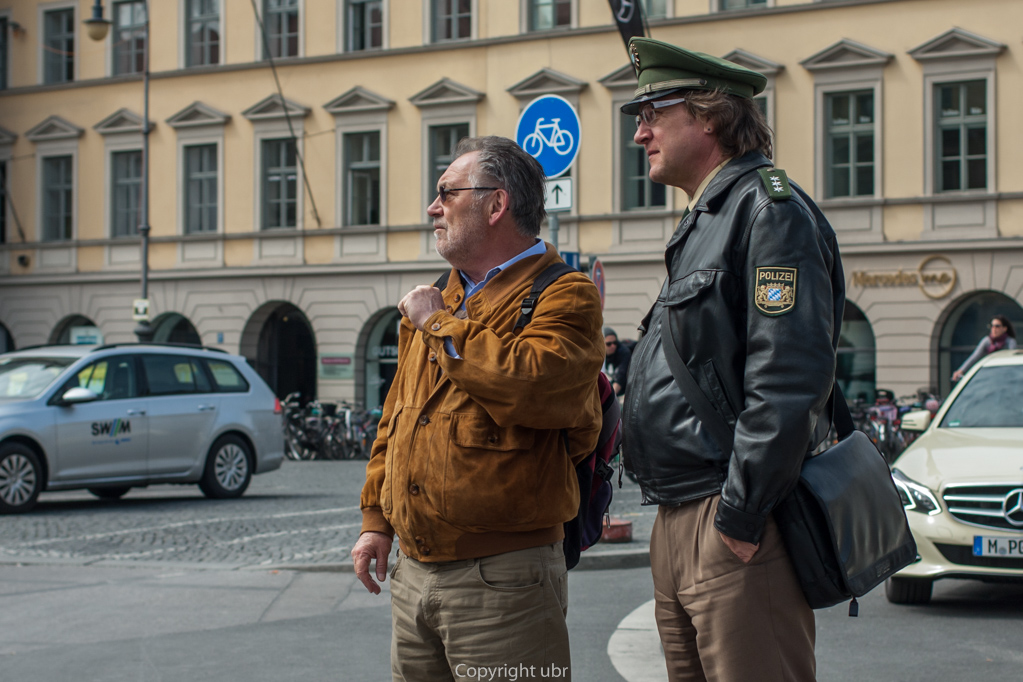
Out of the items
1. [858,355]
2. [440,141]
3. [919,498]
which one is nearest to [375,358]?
[440,141]

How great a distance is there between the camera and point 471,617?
2713 millimetres

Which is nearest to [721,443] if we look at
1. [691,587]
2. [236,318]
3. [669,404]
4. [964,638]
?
[669,404]

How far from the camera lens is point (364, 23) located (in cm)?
2923

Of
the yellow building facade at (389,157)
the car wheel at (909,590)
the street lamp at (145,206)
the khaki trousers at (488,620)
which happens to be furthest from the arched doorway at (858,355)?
the khaki trousers at (488,620)

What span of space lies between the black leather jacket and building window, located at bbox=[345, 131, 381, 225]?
1040 inches

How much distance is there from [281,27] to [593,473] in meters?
28.6

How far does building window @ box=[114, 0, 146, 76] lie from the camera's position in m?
31.3

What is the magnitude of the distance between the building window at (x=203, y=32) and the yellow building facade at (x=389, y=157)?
0.07m

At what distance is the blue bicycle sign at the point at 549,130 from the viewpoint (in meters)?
10.3

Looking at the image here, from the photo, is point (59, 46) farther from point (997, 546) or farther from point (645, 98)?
point (645, 98)

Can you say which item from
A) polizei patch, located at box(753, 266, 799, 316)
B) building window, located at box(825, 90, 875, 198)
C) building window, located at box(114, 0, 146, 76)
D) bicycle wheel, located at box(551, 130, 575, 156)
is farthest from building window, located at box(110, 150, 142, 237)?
polizei patch, located at box(753, 266, 799, 316)

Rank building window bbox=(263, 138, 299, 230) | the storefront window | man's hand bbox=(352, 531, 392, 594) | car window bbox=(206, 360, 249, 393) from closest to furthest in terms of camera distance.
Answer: man's hand bbox=(352, 531, 392, 594)
car window bbox=(206, 360, 249, 393)
the storefront window
building window bbox=(263, 138, 299, 230)

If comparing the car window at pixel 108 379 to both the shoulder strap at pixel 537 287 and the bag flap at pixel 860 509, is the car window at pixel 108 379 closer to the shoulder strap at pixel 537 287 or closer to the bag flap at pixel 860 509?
the shoulder strap at pixel 537 287

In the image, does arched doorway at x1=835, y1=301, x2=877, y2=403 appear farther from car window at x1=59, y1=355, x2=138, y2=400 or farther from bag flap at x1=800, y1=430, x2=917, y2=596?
bag flap at x1=800, y1=430, x2=917, y2=596
